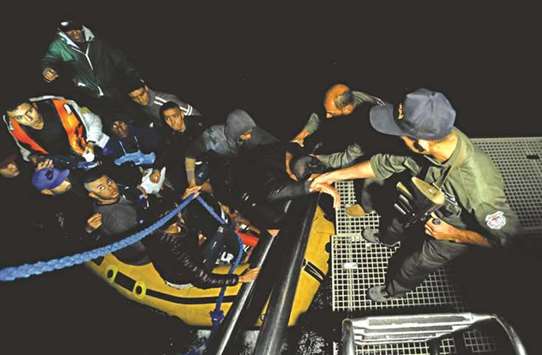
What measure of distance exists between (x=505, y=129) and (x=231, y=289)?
6.44 m

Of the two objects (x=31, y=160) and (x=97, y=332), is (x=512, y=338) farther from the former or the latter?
(x=97, y=332)

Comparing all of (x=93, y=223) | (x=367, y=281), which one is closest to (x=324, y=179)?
(x=367, y=281)

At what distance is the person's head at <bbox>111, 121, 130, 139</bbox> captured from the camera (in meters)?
5.09

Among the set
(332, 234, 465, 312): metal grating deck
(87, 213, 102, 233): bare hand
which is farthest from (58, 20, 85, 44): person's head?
(332, 234, 465, 312): metal grating deck

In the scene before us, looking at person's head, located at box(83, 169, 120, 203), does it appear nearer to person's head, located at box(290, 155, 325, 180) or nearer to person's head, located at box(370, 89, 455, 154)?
person's head, located at box(290, 155, 325, 180)

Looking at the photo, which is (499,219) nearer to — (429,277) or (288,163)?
(429,277)

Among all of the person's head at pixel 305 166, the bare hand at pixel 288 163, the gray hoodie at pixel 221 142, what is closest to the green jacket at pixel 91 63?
the gray hoodie at pixel 221 142

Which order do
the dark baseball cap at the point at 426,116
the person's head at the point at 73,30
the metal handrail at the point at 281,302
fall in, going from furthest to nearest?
the person's head at the point at 73,30 → the dark baseball cap at the point at 426,116 → the metal handrail at the point at 281,302

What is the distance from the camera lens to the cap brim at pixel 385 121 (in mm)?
2234

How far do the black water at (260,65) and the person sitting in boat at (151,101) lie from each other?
297cm

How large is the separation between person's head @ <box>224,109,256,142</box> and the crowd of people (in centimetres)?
2

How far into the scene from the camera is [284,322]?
58.3 inches

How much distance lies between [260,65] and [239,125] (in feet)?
19.7

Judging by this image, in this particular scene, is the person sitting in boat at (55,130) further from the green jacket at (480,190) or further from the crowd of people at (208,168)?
the green jacket at (480,190)
